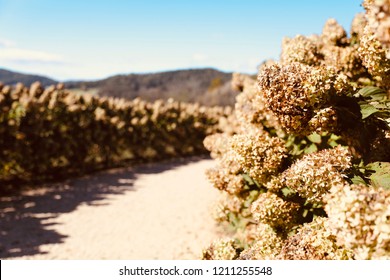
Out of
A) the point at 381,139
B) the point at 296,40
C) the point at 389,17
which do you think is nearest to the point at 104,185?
the point at 296,40

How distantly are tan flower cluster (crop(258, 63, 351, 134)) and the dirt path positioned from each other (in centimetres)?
230

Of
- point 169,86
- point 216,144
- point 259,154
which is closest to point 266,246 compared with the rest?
point 259,154

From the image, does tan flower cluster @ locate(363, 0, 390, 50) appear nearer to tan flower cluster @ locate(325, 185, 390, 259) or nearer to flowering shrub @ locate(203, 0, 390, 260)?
flowering shrub @ locate(203, 0, 390, 260)

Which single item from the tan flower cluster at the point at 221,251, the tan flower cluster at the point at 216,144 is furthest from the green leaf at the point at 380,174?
the tan flower cluster at the point at 216,144

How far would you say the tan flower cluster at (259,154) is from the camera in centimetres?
219

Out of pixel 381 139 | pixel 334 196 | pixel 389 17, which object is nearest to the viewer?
pixel 389 17

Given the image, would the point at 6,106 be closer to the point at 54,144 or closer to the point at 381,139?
the point at 54,144

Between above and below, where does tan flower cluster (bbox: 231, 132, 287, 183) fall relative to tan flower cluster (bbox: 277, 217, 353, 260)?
above

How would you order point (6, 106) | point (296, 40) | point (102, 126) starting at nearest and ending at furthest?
point (296, 40) < point (6, 106) < point (102, 126)

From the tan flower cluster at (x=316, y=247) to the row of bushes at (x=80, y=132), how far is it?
592 centimetres

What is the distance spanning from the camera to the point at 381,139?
2.10 meters

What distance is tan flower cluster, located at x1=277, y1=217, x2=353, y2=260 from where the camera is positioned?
63.3 inches

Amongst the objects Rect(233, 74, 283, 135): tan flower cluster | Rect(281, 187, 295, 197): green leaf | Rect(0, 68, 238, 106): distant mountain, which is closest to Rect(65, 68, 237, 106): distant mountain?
Rect(0, 68, 238, 106): distant mountain

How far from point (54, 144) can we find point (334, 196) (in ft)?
33.5
